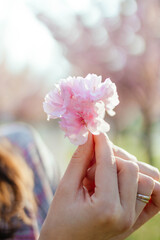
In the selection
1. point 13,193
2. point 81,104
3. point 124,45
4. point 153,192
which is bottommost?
point 13,193

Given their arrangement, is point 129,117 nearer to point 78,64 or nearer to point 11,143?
point 78,64

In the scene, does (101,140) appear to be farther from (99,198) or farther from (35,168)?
(35,168)

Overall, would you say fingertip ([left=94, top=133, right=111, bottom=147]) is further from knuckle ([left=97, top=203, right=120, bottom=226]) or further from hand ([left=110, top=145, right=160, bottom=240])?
knuckle ([left=97, top=203, right=120, bottom=226])

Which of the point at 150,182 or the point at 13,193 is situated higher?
the point at 150,182

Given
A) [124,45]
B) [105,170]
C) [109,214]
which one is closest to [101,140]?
[105,170]

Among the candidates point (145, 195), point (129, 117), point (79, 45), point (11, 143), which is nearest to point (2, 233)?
point (11, 143)

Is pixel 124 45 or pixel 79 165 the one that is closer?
pixel 79 165

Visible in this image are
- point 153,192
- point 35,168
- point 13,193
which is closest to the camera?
point 153,192
